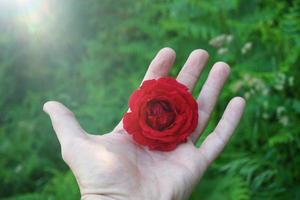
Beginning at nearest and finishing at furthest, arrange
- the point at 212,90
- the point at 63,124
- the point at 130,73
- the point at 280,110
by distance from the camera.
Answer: the point at 63,124 → the point at 212,90 → the point at 280,110 → the point at 130,73

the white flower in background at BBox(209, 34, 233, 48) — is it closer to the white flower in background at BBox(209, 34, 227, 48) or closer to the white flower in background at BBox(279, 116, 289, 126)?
the white flower in background at BBox(209, 34, 227, 48)

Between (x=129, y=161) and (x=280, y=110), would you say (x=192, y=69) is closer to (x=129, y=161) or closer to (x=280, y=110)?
(x=129, y=161)

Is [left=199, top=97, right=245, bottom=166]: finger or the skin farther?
[left=199, top=97, right=245, bottom=166]: finger

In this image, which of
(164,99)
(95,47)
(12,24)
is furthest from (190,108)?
(12,24)

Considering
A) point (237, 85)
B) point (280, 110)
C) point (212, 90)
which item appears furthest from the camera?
point (237, 85)

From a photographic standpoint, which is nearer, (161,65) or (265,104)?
(161,65)

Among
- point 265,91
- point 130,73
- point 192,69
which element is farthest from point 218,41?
point 130,73

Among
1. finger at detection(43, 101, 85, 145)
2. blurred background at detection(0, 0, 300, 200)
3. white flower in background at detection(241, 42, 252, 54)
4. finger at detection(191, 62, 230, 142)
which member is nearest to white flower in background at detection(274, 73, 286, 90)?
blurred background at detection(0, 0, 300, 200)
